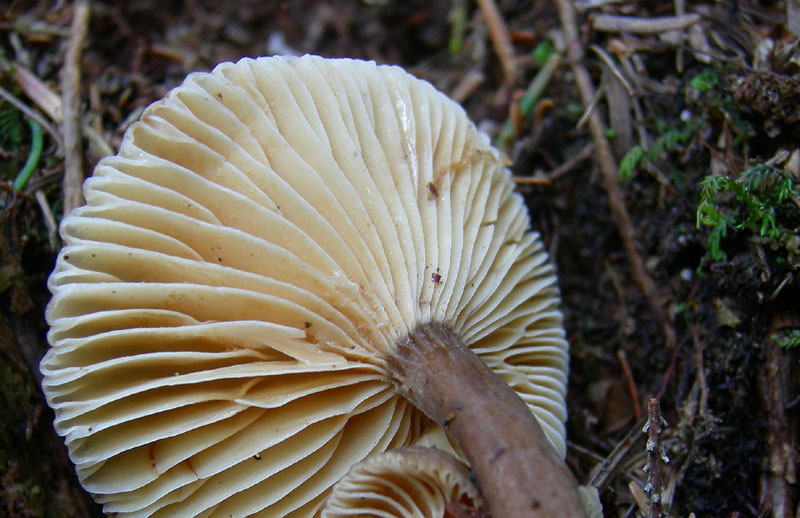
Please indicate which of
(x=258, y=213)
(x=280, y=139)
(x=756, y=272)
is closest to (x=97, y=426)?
(x=258, y=213)

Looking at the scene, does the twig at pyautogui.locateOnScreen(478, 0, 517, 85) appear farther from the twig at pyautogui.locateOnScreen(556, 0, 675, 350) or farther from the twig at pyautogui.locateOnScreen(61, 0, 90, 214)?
the twig at pyautogui.locateOnScreen(61, 0, 90, 214)

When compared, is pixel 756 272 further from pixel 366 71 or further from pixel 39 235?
pixel 39 235

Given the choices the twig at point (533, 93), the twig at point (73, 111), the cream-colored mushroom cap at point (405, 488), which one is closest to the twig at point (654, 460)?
the cream-colored mushroom cap at point (405, 488)

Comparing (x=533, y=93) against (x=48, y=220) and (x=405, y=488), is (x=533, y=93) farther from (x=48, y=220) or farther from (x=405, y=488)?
(x=48, y=220)

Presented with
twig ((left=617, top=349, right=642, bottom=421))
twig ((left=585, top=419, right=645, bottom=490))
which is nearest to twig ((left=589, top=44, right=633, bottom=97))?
twig ((left=617, top=349, right=642, bottom=421))

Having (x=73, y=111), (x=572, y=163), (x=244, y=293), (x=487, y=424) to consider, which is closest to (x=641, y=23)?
(x=572, y=163)

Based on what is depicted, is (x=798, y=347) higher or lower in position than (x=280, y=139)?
lower
